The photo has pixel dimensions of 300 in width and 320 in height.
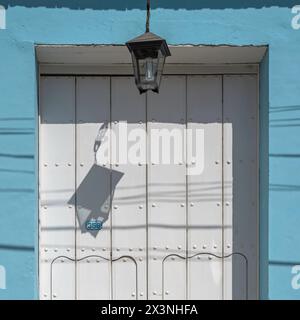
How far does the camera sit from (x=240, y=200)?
12.5ft

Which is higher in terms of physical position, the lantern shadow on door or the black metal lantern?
the black metal lantern

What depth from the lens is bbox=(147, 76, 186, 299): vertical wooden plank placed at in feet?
12.5

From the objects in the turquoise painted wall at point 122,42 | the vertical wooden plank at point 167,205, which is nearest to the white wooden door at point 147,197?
the vertical wooden plank at point 167,205

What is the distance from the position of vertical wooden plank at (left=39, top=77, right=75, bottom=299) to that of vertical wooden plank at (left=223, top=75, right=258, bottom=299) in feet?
3.31

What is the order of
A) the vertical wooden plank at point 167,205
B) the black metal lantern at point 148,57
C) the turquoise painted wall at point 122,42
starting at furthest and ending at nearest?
the vertical wooden plank at point 167,205 < the turquoise painted wall at point 122,42 < the black metal lantern at point 148,57

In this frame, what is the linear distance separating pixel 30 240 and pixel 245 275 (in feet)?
4.61

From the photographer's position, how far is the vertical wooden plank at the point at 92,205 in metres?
3.81

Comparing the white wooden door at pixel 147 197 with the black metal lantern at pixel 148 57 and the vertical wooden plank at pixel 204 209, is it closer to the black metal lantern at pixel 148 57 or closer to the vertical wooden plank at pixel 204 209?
the vertical wooden plank at pixel 204 209

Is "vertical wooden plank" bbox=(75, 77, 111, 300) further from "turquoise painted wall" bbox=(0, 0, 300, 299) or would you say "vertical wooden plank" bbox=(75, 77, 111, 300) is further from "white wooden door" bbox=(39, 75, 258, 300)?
"turquoise painted wall" bbox=(0, 0, 300, 299)

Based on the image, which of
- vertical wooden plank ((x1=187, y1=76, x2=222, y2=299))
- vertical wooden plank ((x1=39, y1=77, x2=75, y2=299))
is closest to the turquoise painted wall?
vertical wooden plank ((x1=39, y1=77, x2=75, y2=299))

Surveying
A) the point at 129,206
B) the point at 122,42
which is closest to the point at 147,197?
the point at 129,206

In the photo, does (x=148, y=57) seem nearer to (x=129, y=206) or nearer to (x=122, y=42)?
(x=122, y=42)
